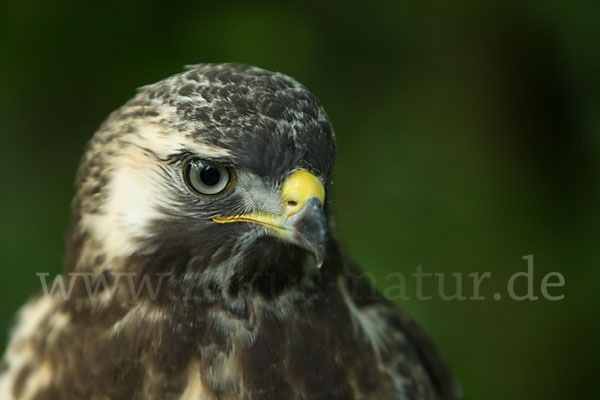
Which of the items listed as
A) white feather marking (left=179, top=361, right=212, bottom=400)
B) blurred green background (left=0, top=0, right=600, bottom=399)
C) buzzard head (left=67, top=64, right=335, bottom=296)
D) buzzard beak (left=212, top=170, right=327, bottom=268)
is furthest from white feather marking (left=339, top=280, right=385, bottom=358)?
blurred green background (left=0, top=0, right=600, bottom=399)

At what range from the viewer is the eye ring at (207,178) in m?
1.97

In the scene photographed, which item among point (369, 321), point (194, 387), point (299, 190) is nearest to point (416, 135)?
point (369, 321)

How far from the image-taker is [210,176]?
1981 mm

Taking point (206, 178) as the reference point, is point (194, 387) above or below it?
below

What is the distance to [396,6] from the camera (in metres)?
3.80

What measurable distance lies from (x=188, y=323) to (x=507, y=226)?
2.32 meters

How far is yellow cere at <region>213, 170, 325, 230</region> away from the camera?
6.35 ft

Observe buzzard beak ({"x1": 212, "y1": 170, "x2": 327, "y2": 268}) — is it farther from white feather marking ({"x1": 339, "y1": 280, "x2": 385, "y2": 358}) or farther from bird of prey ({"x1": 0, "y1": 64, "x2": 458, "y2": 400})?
white feather marking ({"x1": 339, "y1": 280, "x2": 385, "y2": 358})

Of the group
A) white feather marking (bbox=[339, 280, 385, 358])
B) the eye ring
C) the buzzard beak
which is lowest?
white feather marking (bbox=[339, 280, 385, 358])

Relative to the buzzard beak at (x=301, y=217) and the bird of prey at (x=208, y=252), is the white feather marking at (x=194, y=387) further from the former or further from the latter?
the buzzard beak at (x=301, y=217)

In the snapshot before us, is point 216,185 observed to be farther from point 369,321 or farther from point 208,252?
point 369,321

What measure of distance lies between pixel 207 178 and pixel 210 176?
0.4 inches

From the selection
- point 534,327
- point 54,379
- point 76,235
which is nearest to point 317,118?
point 76,235

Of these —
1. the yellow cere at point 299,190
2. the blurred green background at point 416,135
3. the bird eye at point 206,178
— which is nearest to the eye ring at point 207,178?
the bird eye at point 206,178
